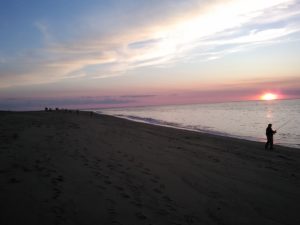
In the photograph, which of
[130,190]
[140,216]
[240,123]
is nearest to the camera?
[140,216]

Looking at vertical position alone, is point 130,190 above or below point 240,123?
above

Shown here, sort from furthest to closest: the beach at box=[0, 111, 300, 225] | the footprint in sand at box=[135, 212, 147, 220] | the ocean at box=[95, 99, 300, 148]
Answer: the ocean at box=[95, 99, 300, 148]
the footprint in sand at box=[135, 212, 147, 220]
the beach at box=[0, 111, 300, 225]

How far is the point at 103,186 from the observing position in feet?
20.7

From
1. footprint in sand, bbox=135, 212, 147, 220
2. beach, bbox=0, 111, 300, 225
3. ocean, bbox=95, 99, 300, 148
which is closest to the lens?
beach, bbox=0, 111, 300, 225

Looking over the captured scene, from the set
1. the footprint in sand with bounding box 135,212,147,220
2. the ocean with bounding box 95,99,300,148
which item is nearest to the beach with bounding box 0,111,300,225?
the footprint in sand with bounding box 135,212,147,220

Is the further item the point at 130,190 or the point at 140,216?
Answer: the point at 130,190

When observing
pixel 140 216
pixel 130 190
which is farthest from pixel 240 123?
pixel 140 216

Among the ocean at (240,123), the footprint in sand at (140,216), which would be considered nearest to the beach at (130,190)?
the footprint in sand at (140,216)

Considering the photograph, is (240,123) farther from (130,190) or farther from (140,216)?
(140,216)

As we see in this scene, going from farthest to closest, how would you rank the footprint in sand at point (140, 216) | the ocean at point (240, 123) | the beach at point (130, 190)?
the ocean at point (240, 123), the footprint in sand at point (140, 216), the beach at point (130, 190)

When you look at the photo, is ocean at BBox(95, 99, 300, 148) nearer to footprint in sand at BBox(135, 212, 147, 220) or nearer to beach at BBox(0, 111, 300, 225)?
beach at BBox(0, 111, 300, 225)

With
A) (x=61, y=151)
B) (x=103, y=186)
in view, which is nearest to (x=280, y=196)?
(x=103, y=186)

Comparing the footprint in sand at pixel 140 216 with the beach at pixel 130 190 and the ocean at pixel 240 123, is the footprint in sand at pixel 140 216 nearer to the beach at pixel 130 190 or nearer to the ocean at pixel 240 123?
the beach at pixel 130 190

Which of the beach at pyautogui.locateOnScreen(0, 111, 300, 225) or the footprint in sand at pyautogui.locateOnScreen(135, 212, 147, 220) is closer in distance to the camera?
the beach at pyautogui.locateOnScreen(0, 111, 300, 225)
